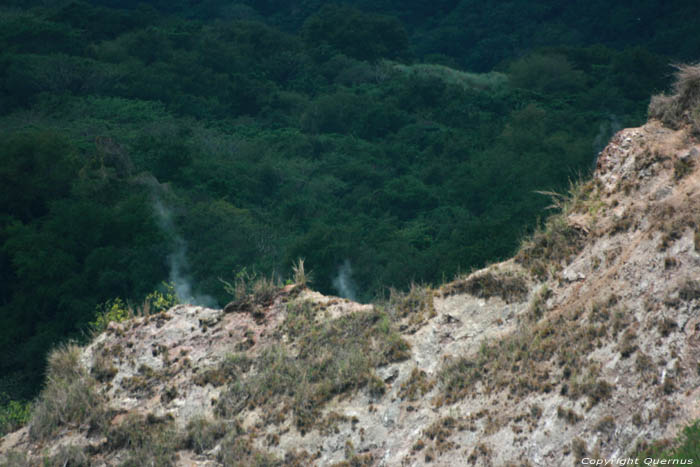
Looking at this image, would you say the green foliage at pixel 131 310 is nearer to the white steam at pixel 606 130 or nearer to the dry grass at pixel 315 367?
the dry grass at pixel 315 367

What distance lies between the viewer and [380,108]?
3049 inches

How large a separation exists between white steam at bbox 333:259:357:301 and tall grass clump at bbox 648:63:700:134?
32394 mm

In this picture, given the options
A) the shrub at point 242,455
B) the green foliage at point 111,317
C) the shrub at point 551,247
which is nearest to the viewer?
the shrub at point 242,455

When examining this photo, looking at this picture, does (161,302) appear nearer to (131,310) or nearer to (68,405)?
(131,310)

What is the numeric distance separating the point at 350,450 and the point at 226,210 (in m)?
43.4

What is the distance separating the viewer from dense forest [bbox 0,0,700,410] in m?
43.9

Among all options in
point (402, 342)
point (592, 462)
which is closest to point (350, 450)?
point (402, 342)

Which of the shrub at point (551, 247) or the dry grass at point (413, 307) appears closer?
the shrub at point (551, 247)

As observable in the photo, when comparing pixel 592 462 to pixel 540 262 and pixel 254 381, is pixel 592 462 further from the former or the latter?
pixel 254 381

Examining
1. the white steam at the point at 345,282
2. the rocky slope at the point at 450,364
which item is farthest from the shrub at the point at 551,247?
the white steam at the point at 345,282

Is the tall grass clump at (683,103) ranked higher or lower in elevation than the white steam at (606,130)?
higher

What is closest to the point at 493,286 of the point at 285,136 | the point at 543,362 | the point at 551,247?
the point at 551,247

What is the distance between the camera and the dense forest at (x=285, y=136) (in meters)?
43.9

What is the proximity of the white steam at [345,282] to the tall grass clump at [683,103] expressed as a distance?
3239 cm
